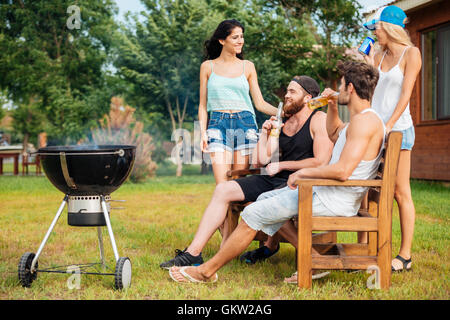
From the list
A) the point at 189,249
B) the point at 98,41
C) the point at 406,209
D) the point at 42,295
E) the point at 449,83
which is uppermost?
Answer: the point at 98,41

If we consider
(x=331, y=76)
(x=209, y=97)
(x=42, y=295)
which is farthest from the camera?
(x=331, y=76)

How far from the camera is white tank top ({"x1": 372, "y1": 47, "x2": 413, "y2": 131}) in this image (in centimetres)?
383

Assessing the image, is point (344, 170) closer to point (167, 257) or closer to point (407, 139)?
point (407, 139)

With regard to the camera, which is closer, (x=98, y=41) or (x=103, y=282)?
(x=103, y=282)

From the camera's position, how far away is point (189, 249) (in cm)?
376

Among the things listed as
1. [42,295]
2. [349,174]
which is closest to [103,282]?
[42,295]

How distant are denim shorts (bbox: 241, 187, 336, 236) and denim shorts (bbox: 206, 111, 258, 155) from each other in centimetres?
100

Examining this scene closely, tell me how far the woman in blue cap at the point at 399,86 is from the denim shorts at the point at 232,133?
1.10 meters

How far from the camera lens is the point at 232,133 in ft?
13.9

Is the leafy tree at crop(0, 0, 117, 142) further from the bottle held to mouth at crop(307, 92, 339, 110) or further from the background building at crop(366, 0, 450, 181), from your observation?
the bottle held to mouth at crop(307, 92, 339, 110)

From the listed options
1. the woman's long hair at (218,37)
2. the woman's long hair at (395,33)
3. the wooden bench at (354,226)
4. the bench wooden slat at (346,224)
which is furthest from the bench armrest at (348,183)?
the woman's long hair at (218,37)

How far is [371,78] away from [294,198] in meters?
0.95

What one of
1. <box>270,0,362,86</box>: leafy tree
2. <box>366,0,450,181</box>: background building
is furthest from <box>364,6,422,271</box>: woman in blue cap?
<box>270,0,362,86</box>: leafy tree
